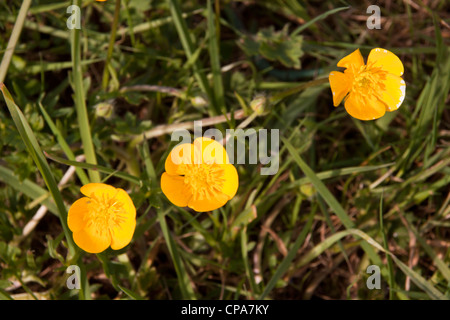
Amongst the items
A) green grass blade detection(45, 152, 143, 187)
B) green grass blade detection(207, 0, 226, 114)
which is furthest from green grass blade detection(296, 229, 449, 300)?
green grass blade detection(45, 152, 143, 187)

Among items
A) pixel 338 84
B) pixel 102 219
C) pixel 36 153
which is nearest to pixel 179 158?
pixel 102 219

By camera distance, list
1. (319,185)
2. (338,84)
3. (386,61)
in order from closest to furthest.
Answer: (338,84), (386,61), (319,185)

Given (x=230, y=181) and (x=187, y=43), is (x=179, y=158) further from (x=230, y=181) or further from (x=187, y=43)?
(x=187, y=43)

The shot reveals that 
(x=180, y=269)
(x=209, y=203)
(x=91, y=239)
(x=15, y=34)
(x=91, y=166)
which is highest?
(x=15, y=34)

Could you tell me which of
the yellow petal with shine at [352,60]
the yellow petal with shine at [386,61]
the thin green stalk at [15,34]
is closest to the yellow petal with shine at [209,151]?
the yellow petal with shine at [352,60]

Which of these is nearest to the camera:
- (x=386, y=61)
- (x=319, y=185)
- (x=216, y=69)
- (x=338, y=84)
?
(x=338, y=84)

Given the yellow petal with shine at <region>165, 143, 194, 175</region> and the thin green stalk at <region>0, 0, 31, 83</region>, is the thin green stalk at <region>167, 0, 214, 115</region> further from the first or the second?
the thin green stalk at <region>0, 0, 31, 83</region>

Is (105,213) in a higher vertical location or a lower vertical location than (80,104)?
lower
